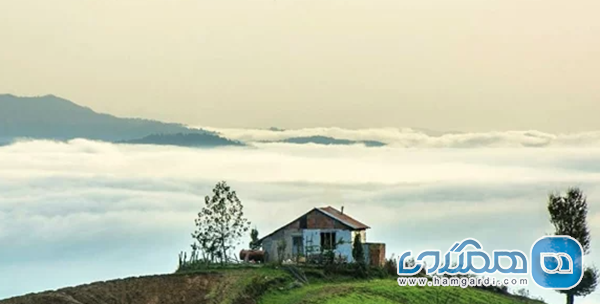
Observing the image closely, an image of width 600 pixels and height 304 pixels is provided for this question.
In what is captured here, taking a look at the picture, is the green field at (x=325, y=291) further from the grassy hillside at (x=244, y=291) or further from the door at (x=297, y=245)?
the door at (x=297, y=245)

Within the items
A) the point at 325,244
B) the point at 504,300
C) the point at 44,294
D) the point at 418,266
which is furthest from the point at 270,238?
the point at 44,294

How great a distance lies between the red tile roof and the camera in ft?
156

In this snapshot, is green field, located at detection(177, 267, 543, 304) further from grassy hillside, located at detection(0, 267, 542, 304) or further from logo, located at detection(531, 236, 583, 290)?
logo, located at detection(531, 236, 583, 290)

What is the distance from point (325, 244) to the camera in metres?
46.9

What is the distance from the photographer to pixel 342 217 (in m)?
48.4

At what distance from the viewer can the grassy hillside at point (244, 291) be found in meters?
35.7

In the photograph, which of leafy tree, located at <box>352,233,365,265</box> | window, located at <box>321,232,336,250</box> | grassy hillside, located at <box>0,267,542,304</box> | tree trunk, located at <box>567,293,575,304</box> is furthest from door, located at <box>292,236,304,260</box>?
tree trunk, located at <box>567,293,575,304</box>

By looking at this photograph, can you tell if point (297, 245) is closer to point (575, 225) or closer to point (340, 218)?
point (340, 218)

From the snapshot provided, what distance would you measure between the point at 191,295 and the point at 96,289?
10.4 feet

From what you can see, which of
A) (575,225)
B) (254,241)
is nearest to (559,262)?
(575,225)

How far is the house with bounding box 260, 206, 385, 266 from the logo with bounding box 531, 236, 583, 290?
21.7 feet

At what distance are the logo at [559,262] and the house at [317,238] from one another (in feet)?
21.7

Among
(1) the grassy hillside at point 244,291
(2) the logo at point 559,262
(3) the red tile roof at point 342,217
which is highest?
(3) the red tile roof at point 342,217

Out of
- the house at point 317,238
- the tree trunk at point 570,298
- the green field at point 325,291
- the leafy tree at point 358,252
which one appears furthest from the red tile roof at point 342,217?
the tree trunk at point 570,298
